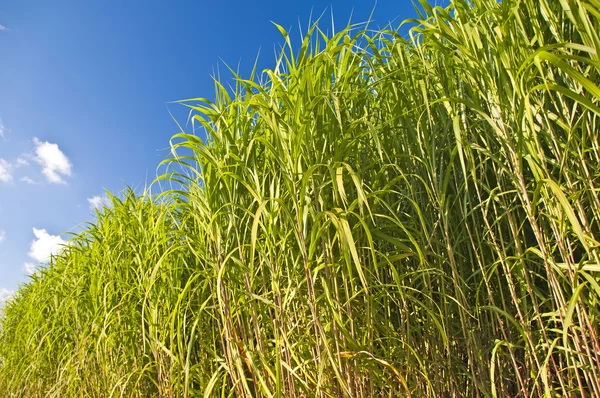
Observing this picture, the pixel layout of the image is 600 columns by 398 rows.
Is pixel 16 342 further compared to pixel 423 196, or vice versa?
pixel 16 342

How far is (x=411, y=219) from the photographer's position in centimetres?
160

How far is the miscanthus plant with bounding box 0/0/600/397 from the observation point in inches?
48.3

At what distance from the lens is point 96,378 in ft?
7.88

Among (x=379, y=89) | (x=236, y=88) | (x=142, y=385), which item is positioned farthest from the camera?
(x=142, y=385)

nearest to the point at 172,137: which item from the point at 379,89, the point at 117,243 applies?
the point at 379,89

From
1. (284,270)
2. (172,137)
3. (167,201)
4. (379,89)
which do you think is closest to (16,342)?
(167,201)

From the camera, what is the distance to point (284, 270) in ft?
5.12

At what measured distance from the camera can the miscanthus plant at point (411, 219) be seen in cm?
123

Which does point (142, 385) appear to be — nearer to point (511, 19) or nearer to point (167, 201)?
point (167, 201)

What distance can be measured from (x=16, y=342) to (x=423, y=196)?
12.5 ft

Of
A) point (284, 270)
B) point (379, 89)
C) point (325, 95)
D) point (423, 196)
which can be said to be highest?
point (379, 89)

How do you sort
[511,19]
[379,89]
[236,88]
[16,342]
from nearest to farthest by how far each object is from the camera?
[511,19] → [379,89] → [236,88] → [16,342]

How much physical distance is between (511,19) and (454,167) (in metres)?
0.49

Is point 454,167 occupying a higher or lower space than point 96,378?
higher
